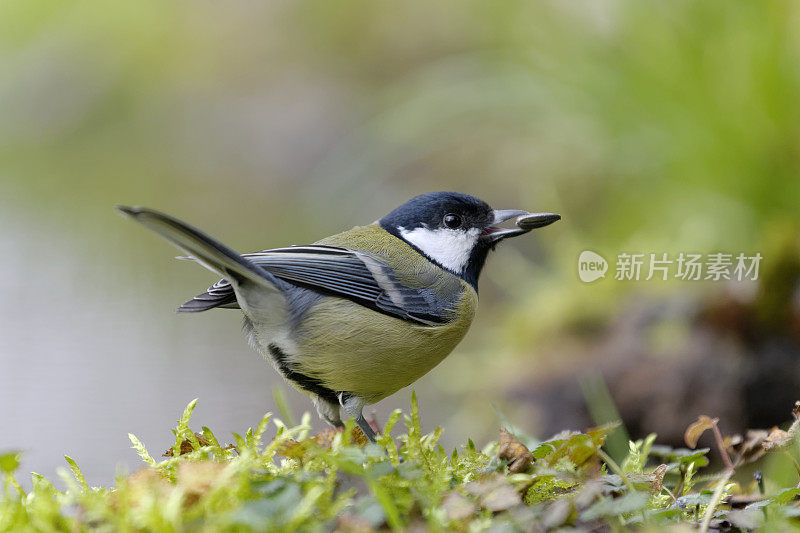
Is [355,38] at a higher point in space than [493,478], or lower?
higher

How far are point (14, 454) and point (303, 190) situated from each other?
206 inches

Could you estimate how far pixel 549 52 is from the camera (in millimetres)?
4523

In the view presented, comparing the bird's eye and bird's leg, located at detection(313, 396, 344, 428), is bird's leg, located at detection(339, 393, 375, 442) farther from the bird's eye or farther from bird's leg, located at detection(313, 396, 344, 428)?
the bird's eye

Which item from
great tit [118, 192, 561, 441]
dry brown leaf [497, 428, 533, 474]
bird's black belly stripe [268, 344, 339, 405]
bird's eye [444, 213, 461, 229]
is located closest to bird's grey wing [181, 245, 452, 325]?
great tit [118, 192, 561, 441]

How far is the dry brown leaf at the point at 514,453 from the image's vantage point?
4.27ft

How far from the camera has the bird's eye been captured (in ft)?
7.06

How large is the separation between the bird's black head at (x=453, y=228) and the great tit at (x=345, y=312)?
0.36 ft

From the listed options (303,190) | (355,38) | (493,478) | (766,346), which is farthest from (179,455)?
(355,38)

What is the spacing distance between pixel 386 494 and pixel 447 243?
3.68 feet

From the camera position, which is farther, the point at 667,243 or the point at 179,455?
the point at 667,243

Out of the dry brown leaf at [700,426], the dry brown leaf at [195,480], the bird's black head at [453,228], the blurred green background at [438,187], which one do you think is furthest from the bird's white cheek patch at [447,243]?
the blurred green background at [438,187]

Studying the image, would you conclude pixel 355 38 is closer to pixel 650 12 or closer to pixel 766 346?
pixel 650 12

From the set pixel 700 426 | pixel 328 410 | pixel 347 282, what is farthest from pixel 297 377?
pixel 700 426

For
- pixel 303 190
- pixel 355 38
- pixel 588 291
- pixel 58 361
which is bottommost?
pixel 58 361
